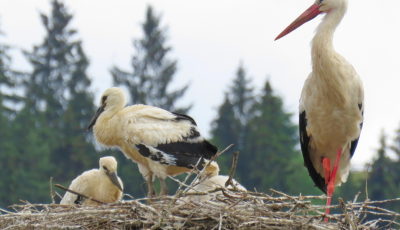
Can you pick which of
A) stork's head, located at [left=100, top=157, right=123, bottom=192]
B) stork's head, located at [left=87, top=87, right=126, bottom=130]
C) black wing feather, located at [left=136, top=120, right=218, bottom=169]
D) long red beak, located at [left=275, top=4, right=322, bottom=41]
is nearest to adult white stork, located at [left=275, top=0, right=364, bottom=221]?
long red beak, located at [left=275, top=4, right=322, bottom=41]

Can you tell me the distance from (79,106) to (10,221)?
2718 cm

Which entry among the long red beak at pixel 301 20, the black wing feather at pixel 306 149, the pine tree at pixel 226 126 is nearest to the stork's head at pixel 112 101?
the long red beak at pixel 301 20

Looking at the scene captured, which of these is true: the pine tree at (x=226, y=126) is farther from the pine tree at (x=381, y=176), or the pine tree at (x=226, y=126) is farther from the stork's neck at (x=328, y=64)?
the stork's neck at (x=328, y=64)

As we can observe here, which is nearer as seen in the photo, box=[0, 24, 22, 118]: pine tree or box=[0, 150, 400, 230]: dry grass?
box=[0, 150, 400, 230]: dry grass

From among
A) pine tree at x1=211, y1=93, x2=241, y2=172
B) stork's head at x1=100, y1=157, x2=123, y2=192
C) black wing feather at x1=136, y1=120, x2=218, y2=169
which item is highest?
pine tree at x1=211, y1=93, x2=241, y2=172

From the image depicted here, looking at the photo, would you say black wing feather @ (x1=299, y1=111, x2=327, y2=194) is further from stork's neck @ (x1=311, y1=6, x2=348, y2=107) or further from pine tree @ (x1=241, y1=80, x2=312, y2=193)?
pine tree @ (x1=241, y1=80, x2=312, y2=193)

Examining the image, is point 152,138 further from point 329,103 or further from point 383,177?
point 383,177

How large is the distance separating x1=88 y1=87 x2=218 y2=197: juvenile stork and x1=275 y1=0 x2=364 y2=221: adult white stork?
1.15 meters

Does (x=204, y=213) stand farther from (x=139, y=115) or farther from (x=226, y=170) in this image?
(x=226, y=170)

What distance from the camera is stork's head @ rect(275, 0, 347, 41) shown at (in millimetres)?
5793

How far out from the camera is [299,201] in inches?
164

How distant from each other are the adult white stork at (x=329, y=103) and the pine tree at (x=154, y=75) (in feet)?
83.0

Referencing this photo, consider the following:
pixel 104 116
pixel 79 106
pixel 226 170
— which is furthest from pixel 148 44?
pixel 104 116

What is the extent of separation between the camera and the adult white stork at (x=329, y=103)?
5.47 meters
